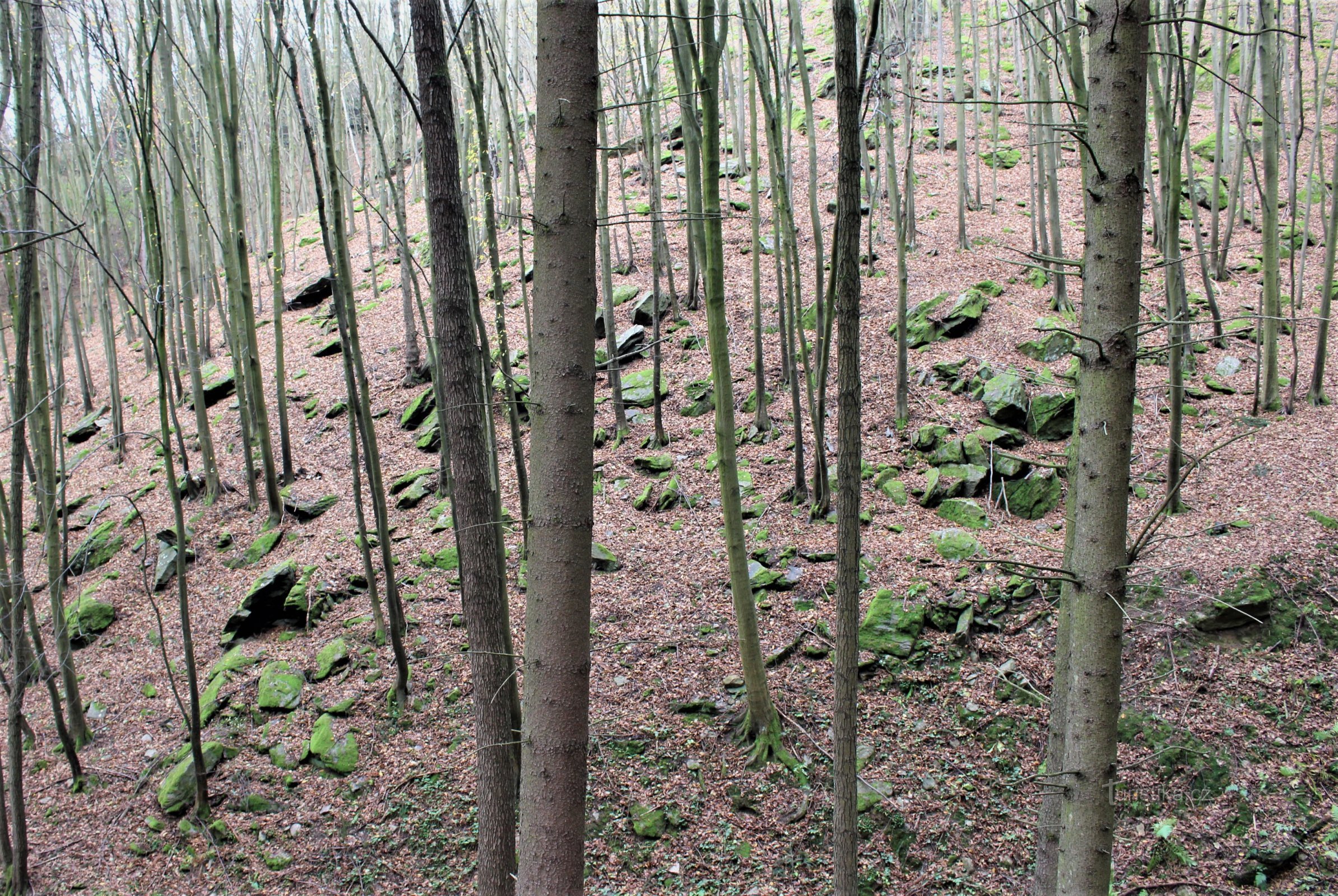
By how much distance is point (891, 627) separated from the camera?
606cm

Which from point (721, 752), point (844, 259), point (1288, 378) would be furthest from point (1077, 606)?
point (1288, 378)

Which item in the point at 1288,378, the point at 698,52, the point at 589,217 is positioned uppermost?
the point at 698,52

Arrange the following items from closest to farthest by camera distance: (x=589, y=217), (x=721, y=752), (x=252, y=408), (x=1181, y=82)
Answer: (x=589, y=217) → (x=721, y=752) → (x=1181, y=82) → (x=252, y=408)

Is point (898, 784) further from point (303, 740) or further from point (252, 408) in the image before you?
point (252, 408)

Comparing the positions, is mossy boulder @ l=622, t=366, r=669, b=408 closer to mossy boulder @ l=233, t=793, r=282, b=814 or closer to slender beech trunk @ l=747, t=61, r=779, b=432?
slender beech trunk @ l=747, t=61, r=779, b=432

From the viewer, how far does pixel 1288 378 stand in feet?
26.8

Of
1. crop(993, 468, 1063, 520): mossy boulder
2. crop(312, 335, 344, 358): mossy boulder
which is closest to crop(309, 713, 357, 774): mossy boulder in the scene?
crop(993, 468, 1063, 520): mossy boulder

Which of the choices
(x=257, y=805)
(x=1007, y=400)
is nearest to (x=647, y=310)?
(x=1007, y=400)

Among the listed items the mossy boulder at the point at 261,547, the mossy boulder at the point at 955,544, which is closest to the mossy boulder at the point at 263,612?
the mossy boulder at the point at 261,547

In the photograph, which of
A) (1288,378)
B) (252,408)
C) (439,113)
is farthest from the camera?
(252,408)

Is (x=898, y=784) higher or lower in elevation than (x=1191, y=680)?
lower

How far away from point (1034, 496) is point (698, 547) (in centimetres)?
345

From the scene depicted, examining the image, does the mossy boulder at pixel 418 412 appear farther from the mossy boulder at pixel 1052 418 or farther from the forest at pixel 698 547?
the mossy boulder at pixel 1052 418

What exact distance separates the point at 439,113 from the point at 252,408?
6956 mm
